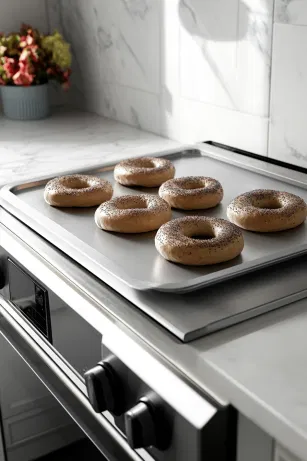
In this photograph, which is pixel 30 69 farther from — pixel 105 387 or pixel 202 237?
pixel 105 387

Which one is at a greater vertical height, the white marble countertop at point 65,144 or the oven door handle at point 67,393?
the white marble countertop at point 65,144

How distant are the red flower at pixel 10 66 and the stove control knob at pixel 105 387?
50.5 inches

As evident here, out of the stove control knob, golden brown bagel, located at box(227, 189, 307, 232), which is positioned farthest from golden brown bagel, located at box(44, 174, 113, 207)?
the stove control knob

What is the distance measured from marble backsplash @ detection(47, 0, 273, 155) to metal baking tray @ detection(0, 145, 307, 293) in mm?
180

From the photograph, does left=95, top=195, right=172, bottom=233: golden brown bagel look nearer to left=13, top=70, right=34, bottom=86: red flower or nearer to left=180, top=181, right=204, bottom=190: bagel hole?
left=180, top=181, right=204, bottom=190: bagel hole

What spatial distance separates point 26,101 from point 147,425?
1388 millimetres

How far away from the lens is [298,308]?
0.78 metres

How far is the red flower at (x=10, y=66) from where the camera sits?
1.84 m

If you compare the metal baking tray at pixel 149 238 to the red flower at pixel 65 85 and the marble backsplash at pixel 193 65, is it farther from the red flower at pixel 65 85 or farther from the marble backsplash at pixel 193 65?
the red flower at pixel 65 85

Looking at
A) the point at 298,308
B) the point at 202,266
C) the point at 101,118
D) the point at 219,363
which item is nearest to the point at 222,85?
the point at 101,118

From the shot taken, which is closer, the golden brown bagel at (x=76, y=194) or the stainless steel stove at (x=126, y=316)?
the stainless steel stove at (x=126, y=316)

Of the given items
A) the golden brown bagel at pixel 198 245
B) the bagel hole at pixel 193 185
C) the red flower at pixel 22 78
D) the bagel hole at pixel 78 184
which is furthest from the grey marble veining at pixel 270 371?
the red flower at pixel 22 78

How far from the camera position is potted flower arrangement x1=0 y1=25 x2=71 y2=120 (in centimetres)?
185

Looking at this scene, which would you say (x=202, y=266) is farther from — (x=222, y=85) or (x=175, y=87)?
(x=175, y=87)
